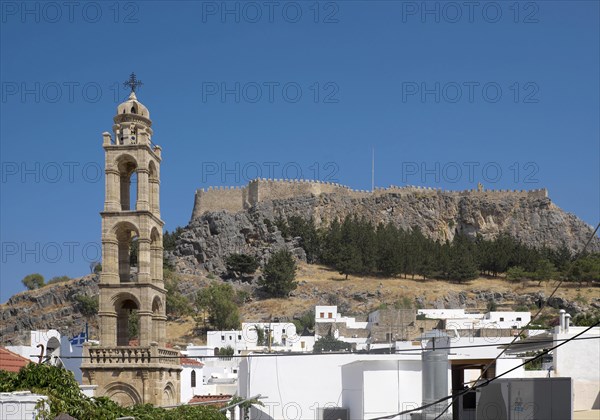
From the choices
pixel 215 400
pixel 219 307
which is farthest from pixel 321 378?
pixel 219 307

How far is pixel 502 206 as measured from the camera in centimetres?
11869

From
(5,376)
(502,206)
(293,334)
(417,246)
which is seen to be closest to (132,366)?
(5,376)

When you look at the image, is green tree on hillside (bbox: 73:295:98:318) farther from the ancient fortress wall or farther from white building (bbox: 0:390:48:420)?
white building (bbox: 0:390:48:420)

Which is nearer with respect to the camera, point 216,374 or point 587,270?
point 216,374

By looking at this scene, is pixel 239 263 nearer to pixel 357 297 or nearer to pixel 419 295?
pixel 357 297

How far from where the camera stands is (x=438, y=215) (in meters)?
118

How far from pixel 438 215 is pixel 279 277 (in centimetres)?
3350

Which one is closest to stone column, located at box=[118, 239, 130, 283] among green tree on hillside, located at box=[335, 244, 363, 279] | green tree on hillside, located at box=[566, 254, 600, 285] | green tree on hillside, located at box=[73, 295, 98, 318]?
green tree on hillside, located at box=[73, 295, 98, 318]

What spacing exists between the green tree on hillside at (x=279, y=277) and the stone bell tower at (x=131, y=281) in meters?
62.9

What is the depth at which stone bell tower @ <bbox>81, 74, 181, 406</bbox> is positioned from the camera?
86.7 feet

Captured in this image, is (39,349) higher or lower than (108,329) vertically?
lower

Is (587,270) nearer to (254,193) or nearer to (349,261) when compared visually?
(349,261)

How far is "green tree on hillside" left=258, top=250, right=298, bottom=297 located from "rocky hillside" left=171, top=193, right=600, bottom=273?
10.5 meters

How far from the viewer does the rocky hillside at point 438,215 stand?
106 metres
